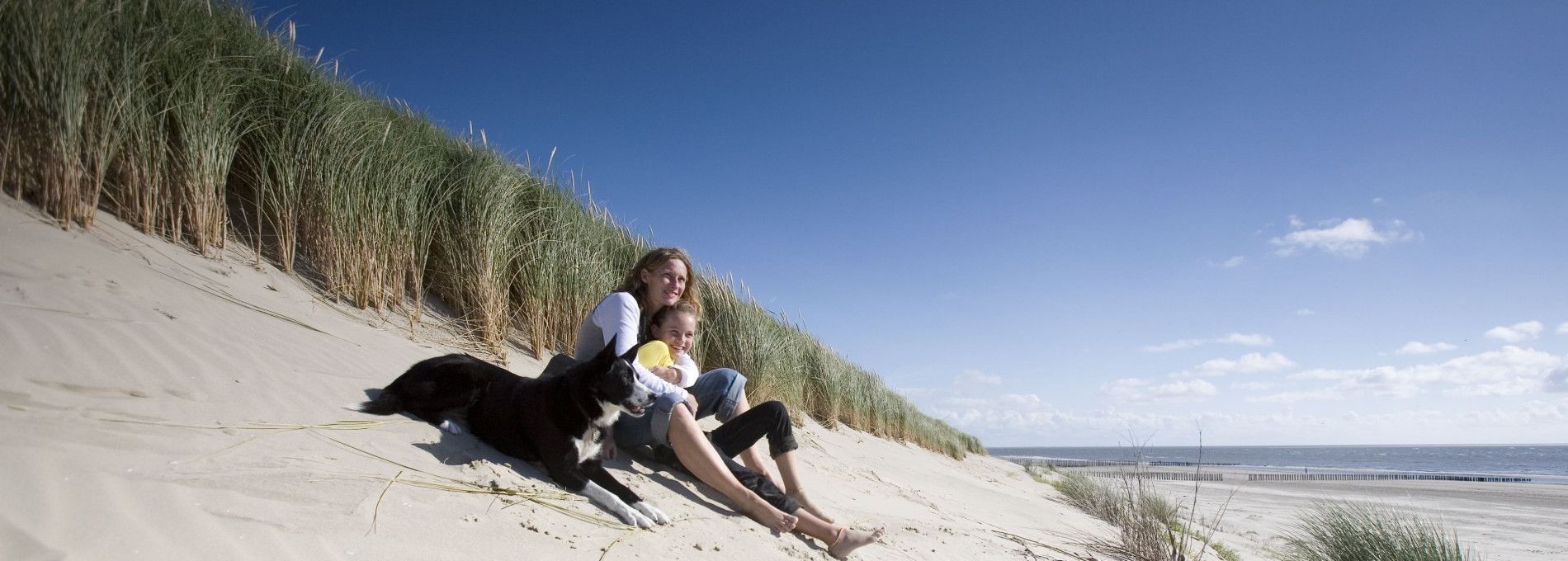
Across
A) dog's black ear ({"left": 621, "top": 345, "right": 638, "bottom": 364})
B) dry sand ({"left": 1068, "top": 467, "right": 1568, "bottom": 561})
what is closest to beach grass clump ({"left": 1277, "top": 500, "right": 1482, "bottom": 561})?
dry sand ({"left": 1068, "top": 467, "right": 1568, "bottom": 561})

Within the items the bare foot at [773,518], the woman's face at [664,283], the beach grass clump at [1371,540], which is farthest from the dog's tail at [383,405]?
the beach grass clump at [1371,540]

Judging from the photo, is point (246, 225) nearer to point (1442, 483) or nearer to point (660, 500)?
point (660, 500)

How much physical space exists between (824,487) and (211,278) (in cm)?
357

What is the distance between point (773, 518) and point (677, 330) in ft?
3.49

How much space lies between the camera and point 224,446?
2125 mm

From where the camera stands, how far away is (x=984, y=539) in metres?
4.06

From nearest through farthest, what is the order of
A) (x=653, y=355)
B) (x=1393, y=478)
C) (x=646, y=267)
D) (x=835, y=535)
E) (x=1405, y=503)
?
1. (x=835, y=535)
2. (x=653, y=355)
3. (x=646, y=267)
4. (x=1405, y=503)
5. (x=1393, y=478)

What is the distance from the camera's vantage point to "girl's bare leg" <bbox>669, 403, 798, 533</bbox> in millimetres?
3079

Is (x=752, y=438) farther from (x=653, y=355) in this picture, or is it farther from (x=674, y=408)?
(x=653, y=355)

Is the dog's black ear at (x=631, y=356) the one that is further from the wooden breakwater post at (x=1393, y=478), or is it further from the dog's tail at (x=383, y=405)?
the wooden breakwater post at (x=1393, y=478)

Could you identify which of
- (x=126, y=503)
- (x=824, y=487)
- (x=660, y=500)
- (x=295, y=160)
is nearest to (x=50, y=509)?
(x=126, y=503)

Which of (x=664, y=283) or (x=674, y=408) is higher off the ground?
(x=664, y=283)

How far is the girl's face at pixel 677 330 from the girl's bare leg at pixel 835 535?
105cm

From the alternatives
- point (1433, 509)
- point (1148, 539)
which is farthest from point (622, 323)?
point (1433, 509)
